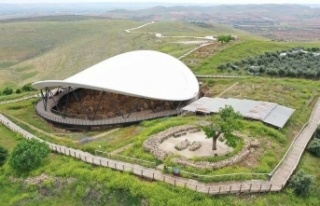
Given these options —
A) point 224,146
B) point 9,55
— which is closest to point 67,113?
point 224,146

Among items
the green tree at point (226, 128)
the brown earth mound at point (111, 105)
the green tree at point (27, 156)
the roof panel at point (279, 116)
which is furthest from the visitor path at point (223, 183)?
the brown earth mound at point (111, 105)

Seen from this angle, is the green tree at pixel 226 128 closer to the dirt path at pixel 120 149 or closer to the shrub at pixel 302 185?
the shrub at pixel 302 185


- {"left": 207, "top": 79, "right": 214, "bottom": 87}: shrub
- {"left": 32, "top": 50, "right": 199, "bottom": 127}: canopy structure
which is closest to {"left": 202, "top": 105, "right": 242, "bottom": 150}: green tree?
{"left": 32, "top": 50, "right": 199, "bottom": 127}: canopy structure

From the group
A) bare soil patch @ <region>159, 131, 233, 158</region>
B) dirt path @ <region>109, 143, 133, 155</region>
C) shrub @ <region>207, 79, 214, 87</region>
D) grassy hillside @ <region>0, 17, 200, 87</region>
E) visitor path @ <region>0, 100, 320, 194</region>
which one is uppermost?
bare soil patch @ <region>159, 131, 233, 158</region>

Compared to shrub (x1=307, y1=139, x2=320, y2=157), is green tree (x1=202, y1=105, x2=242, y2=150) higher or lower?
higher

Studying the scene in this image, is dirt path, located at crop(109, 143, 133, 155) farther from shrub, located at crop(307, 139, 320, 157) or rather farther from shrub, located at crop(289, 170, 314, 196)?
shrub, located at crop(307, 139, 320, 157)

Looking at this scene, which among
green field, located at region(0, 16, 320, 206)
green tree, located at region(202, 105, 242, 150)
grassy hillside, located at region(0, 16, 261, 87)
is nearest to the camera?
green field, located at region(0, 16, 320, 206)

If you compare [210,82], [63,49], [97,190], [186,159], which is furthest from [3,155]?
[63,49]

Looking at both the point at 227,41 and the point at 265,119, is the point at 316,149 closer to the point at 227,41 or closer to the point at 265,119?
the point at 265,119
